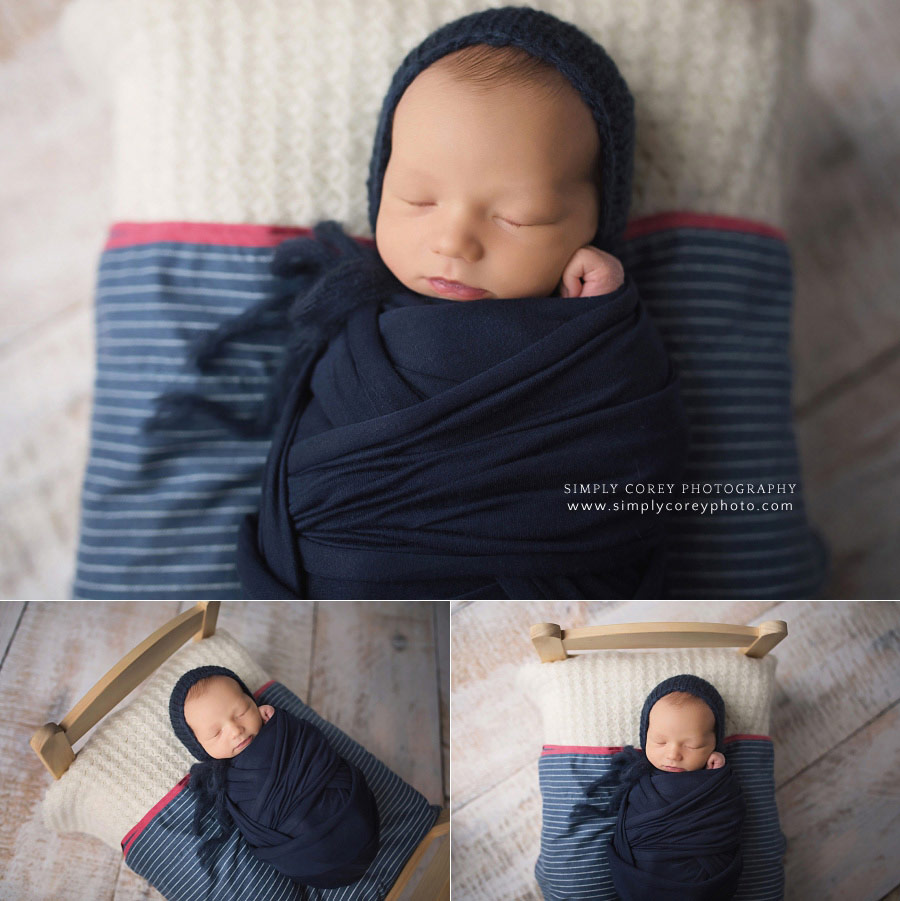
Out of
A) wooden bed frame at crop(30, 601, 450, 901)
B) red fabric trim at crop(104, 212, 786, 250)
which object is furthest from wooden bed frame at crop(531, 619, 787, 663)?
red fabric trim at crop(104, 212, 786, 250)

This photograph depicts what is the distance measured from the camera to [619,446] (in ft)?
2.12

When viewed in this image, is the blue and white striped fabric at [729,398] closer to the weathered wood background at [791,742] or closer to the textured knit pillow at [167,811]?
the weathered wood background at [791,742]

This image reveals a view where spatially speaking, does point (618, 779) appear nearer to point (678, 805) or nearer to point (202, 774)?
point (678, 805)

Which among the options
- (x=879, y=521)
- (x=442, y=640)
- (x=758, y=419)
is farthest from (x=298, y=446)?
(x=879, y=521)

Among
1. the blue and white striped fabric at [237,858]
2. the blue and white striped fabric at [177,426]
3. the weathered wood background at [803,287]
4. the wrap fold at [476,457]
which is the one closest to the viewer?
the blue and white striped fabric at [237,858]

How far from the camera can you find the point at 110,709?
1.83 ft

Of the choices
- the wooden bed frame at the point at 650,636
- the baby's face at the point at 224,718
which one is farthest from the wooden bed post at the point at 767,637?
the baby's face at the point at 224,718

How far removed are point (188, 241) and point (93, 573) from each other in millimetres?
346

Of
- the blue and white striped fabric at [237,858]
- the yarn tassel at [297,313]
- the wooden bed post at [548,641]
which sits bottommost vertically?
the blue and white striped fabric at [237,858]

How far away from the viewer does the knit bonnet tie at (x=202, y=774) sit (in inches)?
21.3

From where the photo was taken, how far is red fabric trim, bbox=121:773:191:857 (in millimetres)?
533

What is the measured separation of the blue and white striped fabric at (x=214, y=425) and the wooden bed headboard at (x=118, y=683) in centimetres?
16

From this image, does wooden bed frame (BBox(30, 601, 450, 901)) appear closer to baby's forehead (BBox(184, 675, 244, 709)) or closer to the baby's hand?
baby's forehead (BBox(184, 675, 244, 709))

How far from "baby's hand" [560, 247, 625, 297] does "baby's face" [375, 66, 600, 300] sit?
1 cm
